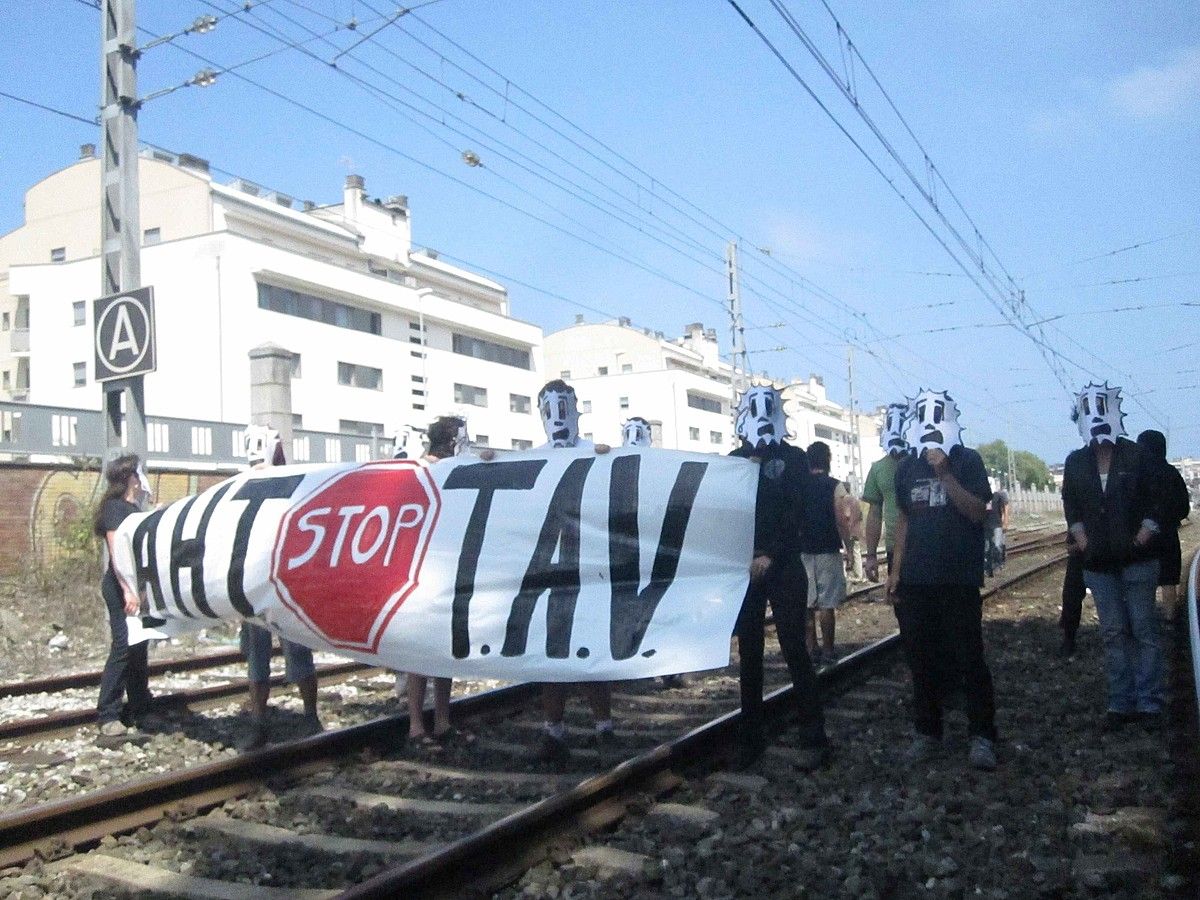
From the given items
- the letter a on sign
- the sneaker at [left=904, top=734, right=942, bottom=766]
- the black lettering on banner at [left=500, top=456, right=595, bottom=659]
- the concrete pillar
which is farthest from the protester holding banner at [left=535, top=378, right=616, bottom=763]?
the concrete pillar

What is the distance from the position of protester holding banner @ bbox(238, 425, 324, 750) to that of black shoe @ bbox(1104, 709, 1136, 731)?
15.8ft

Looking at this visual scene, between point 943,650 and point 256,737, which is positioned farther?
point 256,737

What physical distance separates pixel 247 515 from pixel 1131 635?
5273 millimetres

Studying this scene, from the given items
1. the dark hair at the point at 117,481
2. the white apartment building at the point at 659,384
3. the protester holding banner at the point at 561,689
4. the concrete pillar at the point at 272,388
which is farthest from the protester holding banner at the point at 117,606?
the white apartment building at the point at 659,384

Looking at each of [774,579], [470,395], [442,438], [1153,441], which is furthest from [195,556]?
[470,395]

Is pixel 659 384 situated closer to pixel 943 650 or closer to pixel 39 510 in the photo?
pixel 39 510

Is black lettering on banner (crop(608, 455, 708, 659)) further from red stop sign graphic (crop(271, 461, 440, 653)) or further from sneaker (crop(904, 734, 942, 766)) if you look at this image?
sneaker (crop(904, 734, 942, 766))

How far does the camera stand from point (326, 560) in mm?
6406

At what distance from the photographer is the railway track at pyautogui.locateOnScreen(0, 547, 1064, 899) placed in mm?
4691

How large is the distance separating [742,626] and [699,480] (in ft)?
2.60

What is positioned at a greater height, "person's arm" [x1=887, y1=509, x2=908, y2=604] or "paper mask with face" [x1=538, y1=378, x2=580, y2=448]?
"paper mask with face" [x1=538, y1=378, x2=580, y2=448]

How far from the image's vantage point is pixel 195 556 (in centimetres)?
690

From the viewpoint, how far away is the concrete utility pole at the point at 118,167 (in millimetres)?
12570

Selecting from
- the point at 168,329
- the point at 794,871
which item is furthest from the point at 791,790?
the point at 168,329
